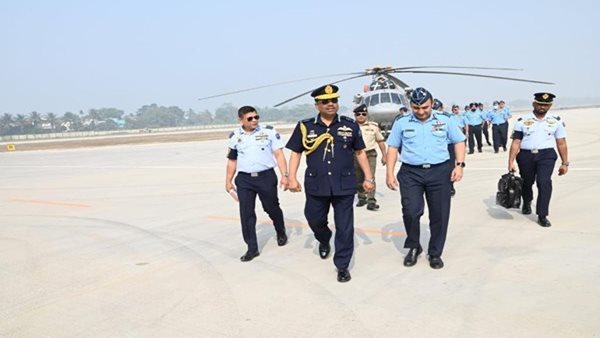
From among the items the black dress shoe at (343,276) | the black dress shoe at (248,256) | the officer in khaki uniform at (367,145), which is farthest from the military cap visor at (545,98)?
the black dress shoe at (248,256)

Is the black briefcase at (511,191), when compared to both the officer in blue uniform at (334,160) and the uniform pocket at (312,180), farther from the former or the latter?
the uniform pocket at (312,180)

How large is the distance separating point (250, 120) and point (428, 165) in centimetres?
198

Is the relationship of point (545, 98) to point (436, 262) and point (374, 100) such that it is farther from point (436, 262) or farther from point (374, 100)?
point (374, 100)

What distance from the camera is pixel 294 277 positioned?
4.50 m

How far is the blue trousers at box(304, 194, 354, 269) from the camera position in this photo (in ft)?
14.4

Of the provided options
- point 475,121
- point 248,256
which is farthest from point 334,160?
point 475,121

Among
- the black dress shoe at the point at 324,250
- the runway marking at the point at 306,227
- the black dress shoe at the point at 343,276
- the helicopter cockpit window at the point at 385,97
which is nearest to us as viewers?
the black dress shoe at the point at 343,276

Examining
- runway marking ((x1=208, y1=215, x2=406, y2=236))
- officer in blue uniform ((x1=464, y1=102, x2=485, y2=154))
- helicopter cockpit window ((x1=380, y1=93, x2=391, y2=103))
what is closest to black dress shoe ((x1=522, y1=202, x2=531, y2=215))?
runway marking ((x1=208, y1=215, x2=406, y2=236))

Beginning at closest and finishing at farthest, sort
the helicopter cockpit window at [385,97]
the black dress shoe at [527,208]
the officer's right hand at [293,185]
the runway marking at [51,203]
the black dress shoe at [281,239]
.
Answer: the officer's right hand at [293,185] → the black dress shoe at [281,239] → the black dress shoe at [527,208] → the runway marking at [51,203] → the helicopter cockpit window at [385,97]

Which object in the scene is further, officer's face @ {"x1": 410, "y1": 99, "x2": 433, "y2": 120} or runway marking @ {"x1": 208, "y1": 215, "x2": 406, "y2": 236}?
runway marking @ {"x1": 208, "y1": 215, "x2": 406, "y2": 236}

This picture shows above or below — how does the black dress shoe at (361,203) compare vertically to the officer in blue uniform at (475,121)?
below

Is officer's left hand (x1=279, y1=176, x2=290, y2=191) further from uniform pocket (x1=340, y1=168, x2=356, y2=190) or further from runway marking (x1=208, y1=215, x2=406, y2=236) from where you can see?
runway marking (x1=208, y1=215, x2=406, y2=236)

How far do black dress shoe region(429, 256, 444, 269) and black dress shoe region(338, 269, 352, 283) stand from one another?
842mm

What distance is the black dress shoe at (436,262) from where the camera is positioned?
452 centimetres
